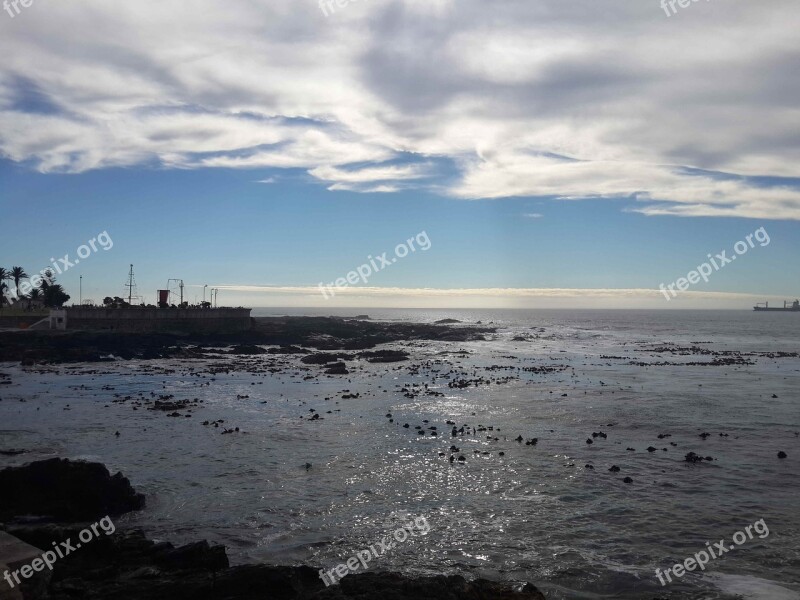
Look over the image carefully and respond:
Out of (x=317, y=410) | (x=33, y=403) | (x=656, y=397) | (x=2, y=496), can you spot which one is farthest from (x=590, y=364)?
(x=2, y=496)

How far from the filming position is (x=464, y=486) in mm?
20344

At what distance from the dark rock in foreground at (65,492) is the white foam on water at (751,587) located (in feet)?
52.2

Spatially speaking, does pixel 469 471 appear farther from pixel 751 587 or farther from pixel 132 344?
pixel 132 344

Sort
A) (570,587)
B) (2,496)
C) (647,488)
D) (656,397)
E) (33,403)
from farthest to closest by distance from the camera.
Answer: (656,397) < (33,403) < (647,488) < (2,496) < (570,587)

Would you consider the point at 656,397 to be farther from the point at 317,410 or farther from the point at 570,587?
the point at 570,587

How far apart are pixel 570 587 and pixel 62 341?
235 ft
